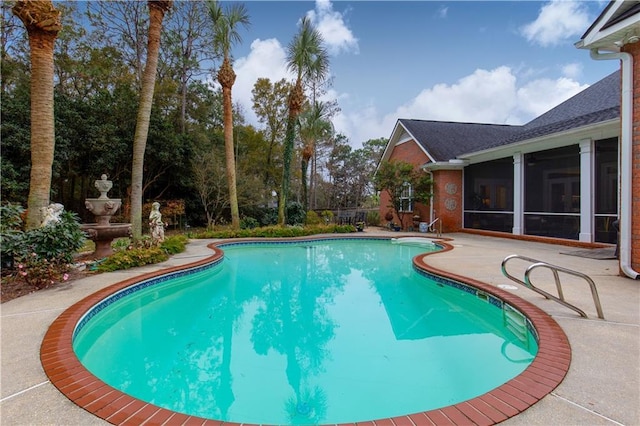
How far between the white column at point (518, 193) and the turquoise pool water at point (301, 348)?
727 centimetres

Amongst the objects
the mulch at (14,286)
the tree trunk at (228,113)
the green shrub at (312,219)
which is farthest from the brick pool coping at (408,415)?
the green shrub at (312,219)

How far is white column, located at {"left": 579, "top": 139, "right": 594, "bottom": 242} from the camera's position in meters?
9.36

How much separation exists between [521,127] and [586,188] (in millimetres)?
9259

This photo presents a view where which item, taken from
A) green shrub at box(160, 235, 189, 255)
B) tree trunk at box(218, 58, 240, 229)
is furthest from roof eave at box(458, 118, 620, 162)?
green shrub at box(160, 235, 189, 255)

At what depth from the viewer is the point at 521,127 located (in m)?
17.3

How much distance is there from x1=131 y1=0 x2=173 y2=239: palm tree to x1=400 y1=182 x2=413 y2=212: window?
11342 mm

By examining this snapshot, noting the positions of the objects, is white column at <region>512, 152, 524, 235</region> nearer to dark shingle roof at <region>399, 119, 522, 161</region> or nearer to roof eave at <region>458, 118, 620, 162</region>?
roof eave at <region>458, 118, 620, 162</region>

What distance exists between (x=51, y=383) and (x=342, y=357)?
268 centimetres

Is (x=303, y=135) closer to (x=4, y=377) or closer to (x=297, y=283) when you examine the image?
(x=297, y=283)

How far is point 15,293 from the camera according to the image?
4.99 m

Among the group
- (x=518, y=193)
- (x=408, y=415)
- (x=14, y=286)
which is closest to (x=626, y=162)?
(x=408, y=415)

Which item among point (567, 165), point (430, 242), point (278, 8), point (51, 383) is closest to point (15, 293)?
point (51, 383)

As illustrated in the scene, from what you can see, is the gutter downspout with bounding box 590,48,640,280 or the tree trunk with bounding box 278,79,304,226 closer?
the gutter downspout with bounding box 590,48,640,280

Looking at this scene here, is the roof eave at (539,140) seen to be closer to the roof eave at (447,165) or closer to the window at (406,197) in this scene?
the roof eave at (447,165)
